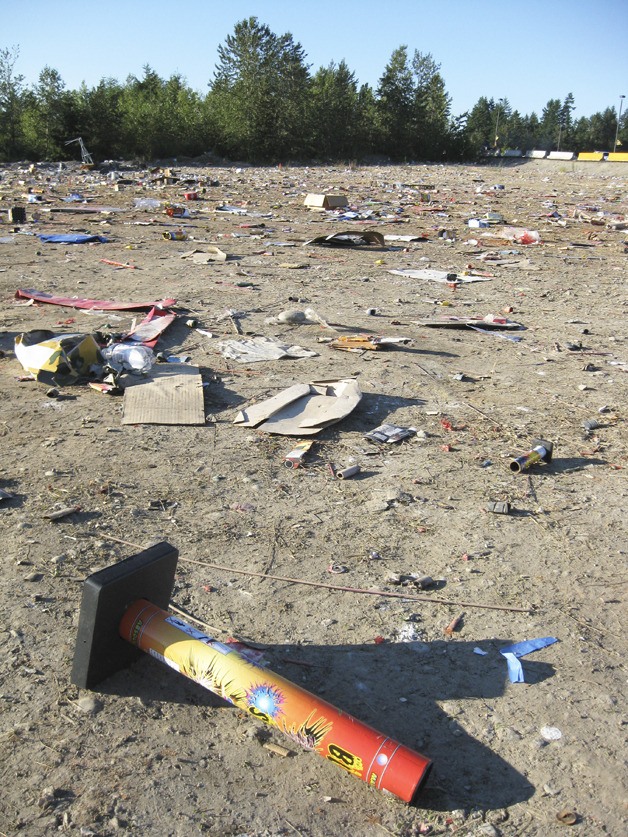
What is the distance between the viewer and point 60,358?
4609 mm

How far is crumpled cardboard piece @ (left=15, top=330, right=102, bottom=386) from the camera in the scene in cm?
462

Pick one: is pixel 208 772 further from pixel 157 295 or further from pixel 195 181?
pixel 195 181

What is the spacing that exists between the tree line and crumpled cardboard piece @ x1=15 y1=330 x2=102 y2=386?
96.8 ft

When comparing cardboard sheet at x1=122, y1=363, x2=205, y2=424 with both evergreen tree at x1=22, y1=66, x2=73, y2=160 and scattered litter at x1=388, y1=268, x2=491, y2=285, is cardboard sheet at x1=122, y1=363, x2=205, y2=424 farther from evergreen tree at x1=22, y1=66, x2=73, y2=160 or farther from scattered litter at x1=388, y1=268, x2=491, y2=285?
evergreen tree at x1=22, y1=66, x2=73, y2=160

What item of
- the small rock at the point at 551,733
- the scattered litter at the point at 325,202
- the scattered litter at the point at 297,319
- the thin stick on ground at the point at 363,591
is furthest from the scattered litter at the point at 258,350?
the scattered litter at the point at 325,202

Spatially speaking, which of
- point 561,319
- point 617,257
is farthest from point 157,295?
point 617,257

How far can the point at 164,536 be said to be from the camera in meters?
2.99

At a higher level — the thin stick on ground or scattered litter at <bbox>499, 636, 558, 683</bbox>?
the thin stick on ground

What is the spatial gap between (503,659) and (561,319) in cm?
521

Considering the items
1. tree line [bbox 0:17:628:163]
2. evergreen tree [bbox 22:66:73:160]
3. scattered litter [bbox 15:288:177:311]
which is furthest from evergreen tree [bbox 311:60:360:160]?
scattered litter [bbox 15:288:177:311]

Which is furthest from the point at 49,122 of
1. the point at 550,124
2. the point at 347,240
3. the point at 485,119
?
the point at 550,124

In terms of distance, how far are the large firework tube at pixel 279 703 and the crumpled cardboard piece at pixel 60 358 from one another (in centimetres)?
284

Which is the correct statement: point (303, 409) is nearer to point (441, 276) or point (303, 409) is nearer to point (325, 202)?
point (441, 276)

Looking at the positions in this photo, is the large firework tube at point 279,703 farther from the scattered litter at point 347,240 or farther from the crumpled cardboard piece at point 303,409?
the scattered litter at point 347,240
